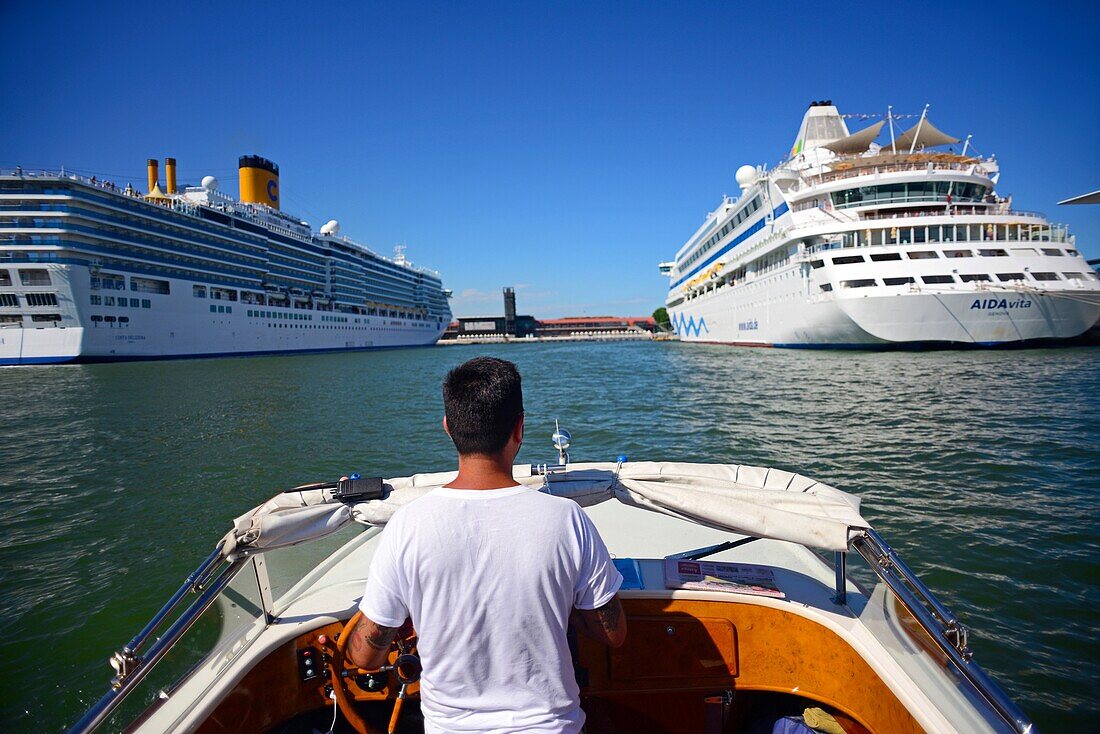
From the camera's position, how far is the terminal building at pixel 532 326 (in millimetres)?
115000

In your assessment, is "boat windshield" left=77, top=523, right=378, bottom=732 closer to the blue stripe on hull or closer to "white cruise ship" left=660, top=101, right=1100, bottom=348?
"white cruise ship" left=660, top=101, right=1100, bottom=348

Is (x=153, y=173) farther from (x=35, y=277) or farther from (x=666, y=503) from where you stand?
(x=666, y=503)

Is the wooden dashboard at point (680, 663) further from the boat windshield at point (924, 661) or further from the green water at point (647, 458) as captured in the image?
the green water at point (647, 458)

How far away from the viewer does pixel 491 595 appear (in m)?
1.37

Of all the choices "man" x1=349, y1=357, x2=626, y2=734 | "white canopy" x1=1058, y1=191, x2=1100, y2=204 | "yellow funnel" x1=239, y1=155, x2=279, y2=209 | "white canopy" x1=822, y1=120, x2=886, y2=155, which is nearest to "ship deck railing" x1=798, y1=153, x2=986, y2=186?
"white canopy" x1=822, y1=120, x2=886, y2=155

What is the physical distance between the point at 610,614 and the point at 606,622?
3cm

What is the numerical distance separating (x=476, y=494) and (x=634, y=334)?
117m

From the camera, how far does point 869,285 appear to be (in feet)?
87.2

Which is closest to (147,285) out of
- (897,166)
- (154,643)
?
(154,643)

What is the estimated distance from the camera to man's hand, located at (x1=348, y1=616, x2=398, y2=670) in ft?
5.07

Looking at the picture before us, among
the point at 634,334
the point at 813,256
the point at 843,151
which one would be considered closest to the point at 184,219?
the point at 813,256

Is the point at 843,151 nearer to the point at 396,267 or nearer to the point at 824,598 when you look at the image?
the point at 824,598

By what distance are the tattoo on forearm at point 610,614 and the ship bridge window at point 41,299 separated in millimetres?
48578

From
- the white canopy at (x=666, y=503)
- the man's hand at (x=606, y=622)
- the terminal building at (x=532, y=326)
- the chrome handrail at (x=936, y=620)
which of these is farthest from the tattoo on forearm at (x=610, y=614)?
the terminal building at (x=532, y=326)
